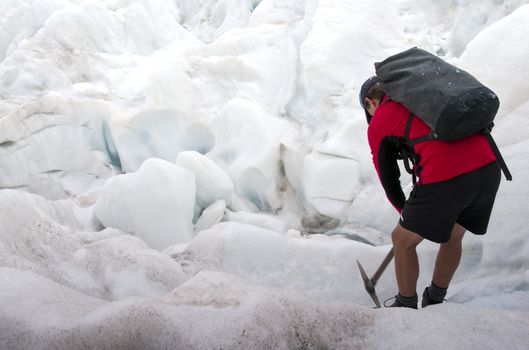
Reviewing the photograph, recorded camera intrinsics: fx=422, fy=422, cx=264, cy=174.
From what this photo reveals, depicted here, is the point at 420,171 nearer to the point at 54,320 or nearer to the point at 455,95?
the point at 455,95

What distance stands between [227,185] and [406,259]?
2336 mm

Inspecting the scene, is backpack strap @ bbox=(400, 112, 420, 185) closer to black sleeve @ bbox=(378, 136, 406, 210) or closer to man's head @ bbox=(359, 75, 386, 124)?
black sleeve @ bbox=(378, 136, 406, 210)

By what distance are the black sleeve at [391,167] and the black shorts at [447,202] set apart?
147mm

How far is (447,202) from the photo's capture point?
5.12 feet

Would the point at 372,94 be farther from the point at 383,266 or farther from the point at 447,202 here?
the point at 383,266

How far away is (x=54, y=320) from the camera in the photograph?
4.58 ft

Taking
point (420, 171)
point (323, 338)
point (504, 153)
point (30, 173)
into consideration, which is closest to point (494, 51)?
point (504, 153)

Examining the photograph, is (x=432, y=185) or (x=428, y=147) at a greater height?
(x=428, y=147)

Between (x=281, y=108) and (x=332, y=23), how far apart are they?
1.36 metres

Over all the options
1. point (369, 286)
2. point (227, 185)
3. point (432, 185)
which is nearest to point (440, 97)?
point (432, 185)

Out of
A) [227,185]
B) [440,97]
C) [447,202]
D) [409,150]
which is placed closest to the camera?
[440,97]

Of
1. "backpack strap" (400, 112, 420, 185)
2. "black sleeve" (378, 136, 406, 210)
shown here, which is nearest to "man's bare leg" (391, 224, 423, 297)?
"black sleeve" (378, 136, 406, 210)

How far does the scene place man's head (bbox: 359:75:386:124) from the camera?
1762mm

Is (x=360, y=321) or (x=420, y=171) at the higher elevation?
(x=420, y=171)
